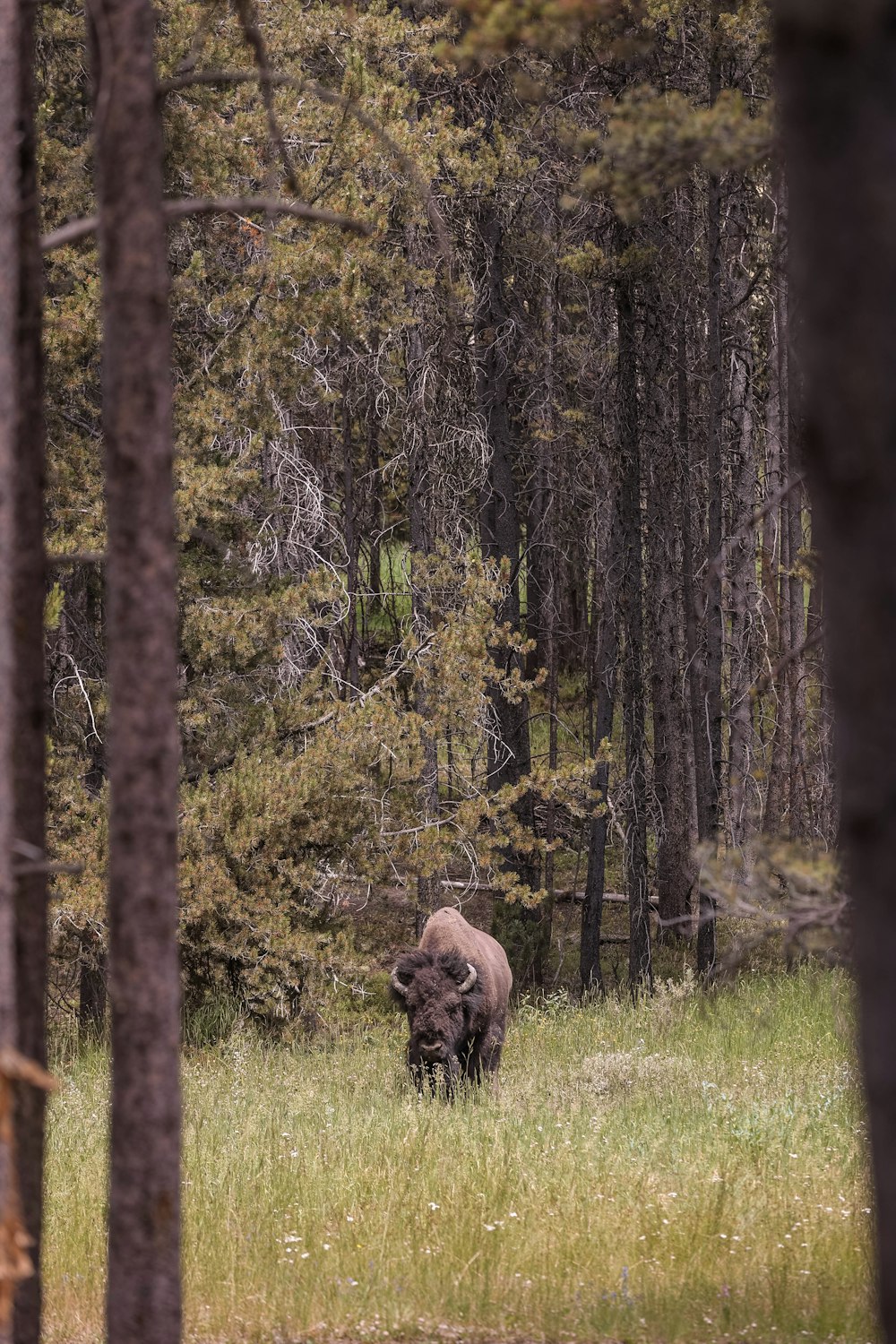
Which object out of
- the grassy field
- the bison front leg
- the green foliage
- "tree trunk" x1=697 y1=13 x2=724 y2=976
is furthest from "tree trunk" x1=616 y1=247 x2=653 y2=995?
the green foliage

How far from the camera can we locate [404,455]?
19188 millimetres

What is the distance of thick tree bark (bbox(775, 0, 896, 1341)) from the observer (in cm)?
228

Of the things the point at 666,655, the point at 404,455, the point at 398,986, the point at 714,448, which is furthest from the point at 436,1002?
the point at 666,655

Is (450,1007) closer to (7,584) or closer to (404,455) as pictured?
(404,455)

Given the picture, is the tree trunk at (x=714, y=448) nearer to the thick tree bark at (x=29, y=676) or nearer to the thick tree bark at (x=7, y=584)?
the thick tree bark at (x=29, y=676)

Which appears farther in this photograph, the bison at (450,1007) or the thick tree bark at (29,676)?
the bison at (450,1007)

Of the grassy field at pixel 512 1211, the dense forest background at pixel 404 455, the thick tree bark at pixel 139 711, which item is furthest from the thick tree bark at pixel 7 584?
the dense forest background at pixel 404 455

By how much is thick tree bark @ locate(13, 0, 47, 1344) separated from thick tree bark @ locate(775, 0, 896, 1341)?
3156 mm

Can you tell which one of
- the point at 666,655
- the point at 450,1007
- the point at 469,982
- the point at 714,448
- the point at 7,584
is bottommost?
the point at 450,1007

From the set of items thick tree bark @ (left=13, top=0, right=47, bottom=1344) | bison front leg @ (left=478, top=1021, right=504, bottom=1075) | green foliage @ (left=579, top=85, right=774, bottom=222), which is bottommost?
bison front leg @ (left=478, top=1021, right=504, bottom=1075)

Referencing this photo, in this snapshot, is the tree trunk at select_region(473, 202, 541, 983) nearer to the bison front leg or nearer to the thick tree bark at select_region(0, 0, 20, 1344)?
the bison front leg

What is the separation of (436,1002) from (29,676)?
8.58 m

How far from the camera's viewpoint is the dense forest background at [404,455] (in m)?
14.6

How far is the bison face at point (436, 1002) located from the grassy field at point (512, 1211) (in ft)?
1.54
